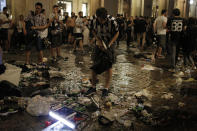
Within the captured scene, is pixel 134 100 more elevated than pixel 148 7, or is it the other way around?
pixel 148 7

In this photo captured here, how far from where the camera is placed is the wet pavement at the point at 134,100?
157 inches

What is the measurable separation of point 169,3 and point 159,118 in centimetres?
2365

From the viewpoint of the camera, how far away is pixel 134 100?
5109 millimetres

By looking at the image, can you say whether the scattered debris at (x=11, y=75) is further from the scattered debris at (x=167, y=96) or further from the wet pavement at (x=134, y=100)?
the scattered debris at (x=167, y=96)

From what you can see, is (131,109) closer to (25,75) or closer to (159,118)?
(159,118)

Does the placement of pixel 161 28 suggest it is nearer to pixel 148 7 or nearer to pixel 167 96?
pixel 167 96

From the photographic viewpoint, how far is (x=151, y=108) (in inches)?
186

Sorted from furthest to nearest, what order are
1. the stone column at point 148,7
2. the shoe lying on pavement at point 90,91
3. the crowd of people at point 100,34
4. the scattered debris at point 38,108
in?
the stone column at point 148,7, the shoe lying on pavement at point 90,91, the crowd of people at point 100,34, the scattered debris at point 38,108

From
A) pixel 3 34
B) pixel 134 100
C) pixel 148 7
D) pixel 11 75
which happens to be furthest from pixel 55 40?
pixel 148 7

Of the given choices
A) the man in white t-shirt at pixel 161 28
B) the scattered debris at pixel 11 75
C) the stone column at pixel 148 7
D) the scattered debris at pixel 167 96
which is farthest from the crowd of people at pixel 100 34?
the stone column at pixel 148 7

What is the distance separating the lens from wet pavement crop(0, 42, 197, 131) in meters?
3.98

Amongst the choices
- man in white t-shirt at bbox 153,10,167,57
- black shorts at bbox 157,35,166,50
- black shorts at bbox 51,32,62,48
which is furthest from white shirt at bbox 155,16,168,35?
black shorts at bbox 51,32,62,48

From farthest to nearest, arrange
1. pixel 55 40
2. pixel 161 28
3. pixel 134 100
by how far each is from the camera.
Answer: pixel 161 28 → pixel 55 40 → pixel 134 100

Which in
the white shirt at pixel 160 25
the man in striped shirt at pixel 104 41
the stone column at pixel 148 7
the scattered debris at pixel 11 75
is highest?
the stone column at pixel 148 7
